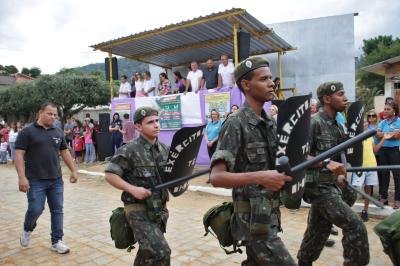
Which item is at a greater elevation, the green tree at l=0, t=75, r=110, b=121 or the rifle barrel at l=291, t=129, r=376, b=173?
the green tree at l=0, t=75, r=110, b=121

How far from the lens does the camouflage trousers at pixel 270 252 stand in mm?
2330

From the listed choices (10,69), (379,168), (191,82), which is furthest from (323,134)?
(10,69)

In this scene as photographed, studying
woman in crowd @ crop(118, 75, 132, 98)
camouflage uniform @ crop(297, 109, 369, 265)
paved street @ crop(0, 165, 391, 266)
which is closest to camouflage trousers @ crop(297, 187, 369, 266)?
camouflage uniform @ crop(297, 109, 369, 265)

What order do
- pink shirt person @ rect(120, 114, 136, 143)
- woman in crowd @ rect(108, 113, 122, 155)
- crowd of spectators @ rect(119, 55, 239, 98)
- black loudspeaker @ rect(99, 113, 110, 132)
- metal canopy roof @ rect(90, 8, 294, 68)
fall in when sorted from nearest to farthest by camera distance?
crowd of spectators @ rect(119, 55, 239, 98), metal canopy roof @ rect(90, 8, 294, 68), pink shirt person @ rect(120, 114, 136, 143), woman in crowd @ rect(108, 113, 122, 155), black loudspeaker @ rect(99, 113, 110, 132)

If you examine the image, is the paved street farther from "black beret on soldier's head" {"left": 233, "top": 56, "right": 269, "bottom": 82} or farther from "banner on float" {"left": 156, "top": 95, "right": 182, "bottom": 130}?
"banner on float" {"left": 156, "top": 95, "right": 182, "bottom": 130}

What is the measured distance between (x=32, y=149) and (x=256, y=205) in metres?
3.56

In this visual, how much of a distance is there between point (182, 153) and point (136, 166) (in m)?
0.44

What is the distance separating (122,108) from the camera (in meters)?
13.5

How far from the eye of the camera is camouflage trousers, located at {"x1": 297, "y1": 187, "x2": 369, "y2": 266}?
3.19 metres

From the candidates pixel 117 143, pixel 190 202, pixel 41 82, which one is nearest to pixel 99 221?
pixel 190 202

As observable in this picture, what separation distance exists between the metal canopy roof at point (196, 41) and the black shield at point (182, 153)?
25.3 ft

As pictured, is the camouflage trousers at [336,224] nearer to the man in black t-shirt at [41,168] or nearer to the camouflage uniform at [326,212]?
the camouflage uniform at [326,212]

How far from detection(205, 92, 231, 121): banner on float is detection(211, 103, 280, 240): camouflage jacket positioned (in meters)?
7.98

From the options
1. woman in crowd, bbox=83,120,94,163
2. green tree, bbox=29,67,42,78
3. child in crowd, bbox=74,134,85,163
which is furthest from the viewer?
green tree, bbox=29,67,42,78
